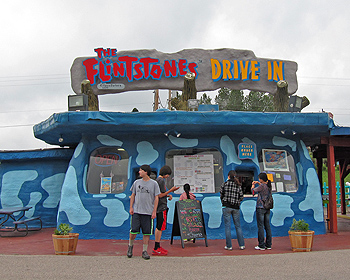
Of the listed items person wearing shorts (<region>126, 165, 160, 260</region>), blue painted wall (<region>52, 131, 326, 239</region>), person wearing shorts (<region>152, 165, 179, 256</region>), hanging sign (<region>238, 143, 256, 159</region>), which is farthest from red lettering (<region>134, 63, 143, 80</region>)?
person wearing shorts (<region>126, 165, 160, 260</region>)

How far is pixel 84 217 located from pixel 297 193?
5.58 m

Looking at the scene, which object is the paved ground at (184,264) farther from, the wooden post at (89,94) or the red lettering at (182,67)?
the red lettering at (182,67)

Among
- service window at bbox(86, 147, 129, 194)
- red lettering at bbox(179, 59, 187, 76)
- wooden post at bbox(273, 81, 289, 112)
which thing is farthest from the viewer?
red lettering at bbox(179, 59, 187, 76)

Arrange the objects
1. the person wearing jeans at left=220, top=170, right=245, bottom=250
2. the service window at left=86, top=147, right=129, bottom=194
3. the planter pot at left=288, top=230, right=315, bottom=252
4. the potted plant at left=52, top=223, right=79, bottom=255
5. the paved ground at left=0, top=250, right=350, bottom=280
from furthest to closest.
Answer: the service window at left=86, top=147, right=129, bottom=194
the person wearing jeans at left=220, top=170, right=245, bottom=250
the planter pot at left=288, top=230, right=315, bottom=252
the potted plant at left=52, top=223, right=79, bottom=255
the paved ground at left=0, top=250, right=350, bottom=280

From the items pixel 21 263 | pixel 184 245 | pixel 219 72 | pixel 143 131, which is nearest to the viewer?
pixel 21 263

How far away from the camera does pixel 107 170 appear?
10.6m

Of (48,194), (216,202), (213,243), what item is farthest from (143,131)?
(48,194)

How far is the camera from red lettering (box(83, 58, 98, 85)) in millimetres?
12141

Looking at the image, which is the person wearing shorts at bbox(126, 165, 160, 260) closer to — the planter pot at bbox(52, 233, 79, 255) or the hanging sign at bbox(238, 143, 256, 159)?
the planter pot at bbox(52, 233, 79, 255)

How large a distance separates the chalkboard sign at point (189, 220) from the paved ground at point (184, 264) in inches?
11.5

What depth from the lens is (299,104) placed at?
1058 centimetres

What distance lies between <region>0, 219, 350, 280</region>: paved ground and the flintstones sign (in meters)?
5.52

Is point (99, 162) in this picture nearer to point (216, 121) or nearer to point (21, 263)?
point (216, 121)

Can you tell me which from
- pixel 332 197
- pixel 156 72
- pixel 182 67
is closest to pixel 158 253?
pixel 332 197
